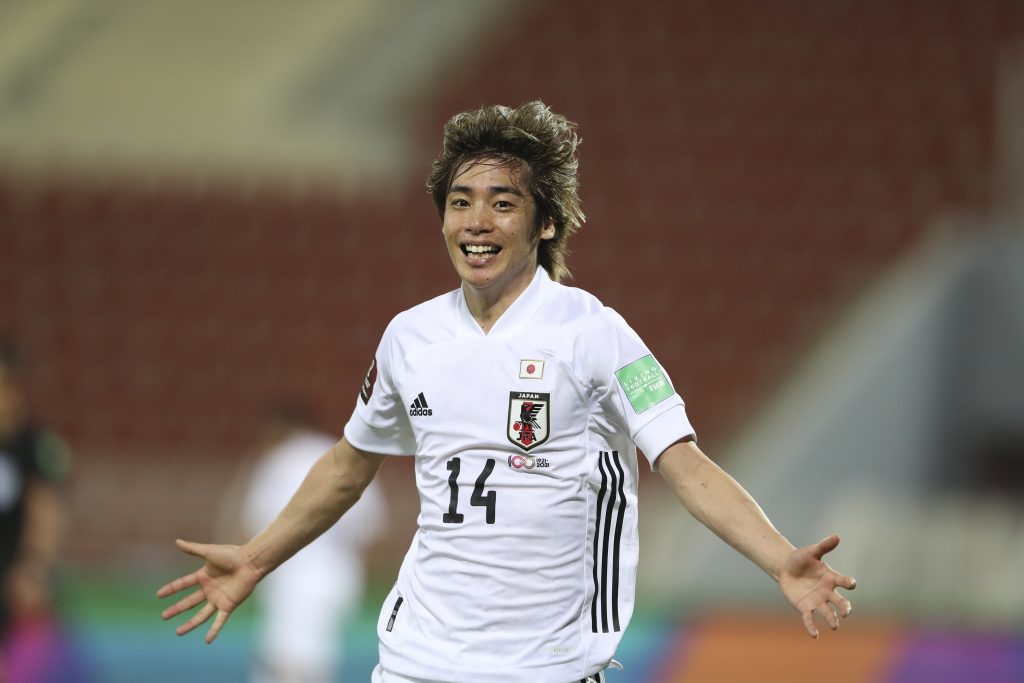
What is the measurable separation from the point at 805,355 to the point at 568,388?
915 centimetres

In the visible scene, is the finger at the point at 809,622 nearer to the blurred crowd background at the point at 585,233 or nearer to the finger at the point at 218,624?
the finger at the point at 218,624

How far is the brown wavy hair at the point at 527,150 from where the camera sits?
369 centimetres

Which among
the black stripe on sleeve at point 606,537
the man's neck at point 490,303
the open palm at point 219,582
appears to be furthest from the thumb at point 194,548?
the black stripe on sleeve at point 606,537

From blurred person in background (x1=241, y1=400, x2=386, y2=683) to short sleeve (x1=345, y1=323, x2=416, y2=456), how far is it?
4.93 meters

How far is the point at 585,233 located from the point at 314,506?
9077 mm

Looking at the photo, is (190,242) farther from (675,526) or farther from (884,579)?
(884,579)

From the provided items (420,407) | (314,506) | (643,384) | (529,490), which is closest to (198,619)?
(314,506)

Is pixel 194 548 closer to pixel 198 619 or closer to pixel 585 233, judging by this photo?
pixel 198 619

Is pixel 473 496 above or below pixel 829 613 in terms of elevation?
above

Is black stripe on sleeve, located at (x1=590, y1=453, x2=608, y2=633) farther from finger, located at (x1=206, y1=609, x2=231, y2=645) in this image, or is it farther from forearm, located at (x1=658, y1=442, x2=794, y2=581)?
finger, located at (x1=206, y1=609, x2=231, y2=645)

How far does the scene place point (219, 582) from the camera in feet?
13.3

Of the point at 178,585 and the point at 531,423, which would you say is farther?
the point at 178,585

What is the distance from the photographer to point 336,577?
9320mm

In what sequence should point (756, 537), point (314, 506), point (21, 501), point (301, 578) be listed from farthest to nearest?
1. point (301, 578)
2. point (21, 501)
3. point (314, 506)
4. point (756, 537)
